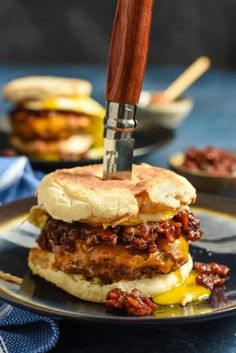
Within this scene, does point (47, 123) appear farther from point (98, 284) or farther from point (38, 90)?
point (98, 284)

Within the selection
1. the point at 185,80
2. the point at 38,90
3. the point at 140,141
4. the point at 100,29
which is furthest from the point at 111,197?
the point at 100,29

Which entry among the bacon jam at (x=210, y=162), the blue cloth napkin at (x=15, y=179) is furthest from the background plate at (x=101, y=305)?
the bacon jam at (x=210, y=162)

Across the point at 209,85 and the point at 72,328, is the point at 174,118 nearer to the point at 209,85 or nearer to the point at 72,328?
the point at 209,85

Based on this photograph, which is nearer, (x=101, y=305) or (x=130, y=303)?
(x=130, y=303)

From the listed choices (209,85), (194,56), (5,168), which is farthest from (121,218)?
(194,56)

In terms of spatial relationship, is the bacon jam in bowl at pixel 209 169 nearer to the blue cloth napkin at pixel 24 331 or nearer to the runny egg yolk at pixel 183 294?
the runny egg yolk at pixel 183 294

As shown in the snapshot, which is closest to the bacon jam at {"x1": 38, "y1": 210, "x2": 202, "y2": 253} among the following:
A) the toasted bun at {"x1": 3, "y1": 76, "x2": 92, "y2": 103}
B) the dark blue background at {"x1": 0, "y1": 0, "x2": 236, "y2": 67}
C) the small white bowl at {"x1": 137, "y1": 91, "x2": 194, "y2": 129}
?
the toasted bun at {"x1": 3, "y1": 76, "x2": 92, "y2": 103}

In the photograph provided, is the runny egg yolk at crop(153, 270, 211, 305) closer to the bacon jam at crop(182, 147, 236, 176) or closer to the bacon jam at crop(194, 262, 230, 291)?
the bacon jam at crop(194, 262, 230, 291)
